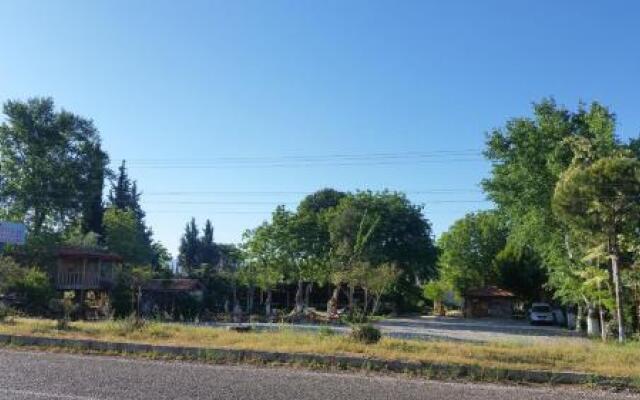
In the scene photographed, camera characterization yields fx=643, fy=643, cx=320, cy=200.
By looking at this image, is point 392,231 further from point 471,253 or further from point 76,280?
point 76,280

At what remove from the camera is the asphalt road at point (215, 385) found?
25.9 ft

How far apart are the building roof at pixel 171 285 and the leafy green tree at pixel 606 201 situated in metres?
27.5

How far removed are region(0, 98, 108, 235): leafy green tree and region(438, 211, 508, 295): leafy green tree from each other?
33.7m

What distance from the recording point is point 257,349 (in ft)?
38.0

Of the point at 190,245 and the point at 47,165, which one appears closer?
the point at 47,165

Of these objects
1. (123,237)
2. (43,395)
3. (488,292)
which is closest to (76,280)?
(123,237)

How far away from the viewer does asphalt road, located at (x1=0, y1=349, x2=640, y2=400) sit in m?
7.88

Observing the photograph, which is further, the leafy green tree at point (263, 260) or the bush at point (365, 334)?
the leafy green tree at point (263, 260)

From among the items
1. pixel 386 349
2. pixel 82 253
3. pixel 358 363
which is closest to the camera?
pixel 358 363

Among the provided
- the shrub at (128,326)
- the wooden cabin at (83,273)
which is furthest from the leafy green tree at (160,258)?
the shrub at (128,326)

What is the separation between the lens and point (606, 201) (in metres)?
19.8

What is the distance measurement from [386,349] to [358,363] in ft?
5.59

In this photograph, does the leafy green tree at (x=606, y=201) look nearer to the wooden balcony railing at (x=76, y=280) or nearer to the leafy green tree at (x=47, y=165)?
the wooden balcony railing at (x=76, y=280)

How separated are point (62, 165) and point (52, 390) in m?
45.1
